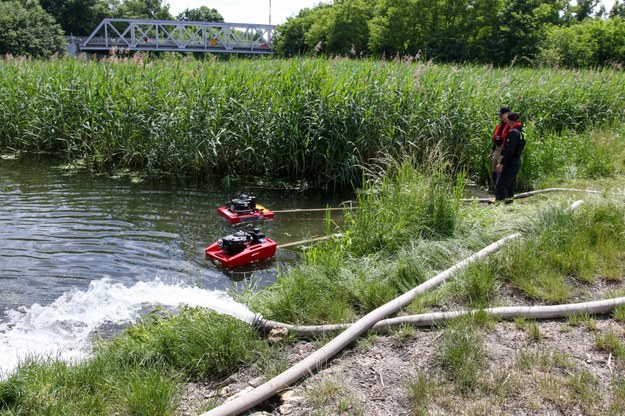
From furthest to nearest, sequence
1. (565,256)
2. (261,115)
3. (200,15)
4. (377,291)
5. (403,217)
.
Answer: (200,15) < (261,115) < (403,217) < (565,256) < (377,291)

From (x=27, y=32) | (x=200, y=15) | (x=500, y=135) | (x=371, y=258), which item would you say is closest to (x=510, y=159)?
(x=500, y=135)

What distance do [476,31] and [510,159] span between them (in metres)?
31.2

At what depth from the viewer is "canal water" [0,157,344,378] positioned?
4965 mm

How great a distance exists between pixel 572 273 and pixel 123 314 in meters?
4.02

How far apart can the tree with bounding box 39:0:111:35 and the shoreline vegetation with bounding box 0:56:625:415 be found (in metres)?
58.5

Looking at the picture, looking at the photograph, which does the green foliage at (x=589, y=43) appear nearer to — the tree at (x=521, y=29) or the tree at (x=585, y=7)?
the tree at (x=521, y=29)

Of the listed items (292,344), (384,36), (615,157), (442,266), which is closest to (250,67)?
(615,157)

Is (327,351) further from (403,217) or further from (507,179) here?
(507,179)

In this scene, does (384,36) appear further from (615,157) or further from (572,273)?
(572,273)

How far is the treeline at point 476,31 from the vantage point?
31.1 meters

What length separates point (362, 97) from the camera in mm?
10312

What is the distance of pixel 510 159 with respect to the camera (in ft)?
27.7

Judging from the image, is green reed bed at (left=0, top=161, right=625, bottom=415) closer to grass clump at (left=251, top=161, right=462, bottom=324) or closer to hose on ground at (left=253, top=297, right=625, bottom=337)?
grass clump at (left=251, top=161, right=462, bottom=324)

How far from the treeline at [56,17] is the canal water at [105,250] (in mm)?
8951
